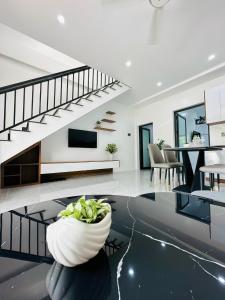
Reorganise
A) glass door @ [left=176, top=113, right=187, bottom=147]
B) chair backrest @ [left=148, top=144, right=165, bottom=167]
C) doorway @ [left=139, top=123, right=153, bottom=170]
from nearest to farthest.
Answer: chair backrest @ [left=148, top=144, right=165, bottom=167], glass door @ [left=176, top=113, right=187, bottom=147], doorway @ [left=139, top=123, right=153, bottom=170]

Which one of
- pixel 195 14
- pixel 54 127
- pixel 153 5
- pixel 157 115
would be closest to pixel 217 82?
pixel 157 115

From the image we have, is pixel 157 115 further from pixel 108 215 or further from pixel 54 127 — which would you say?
pixel 108 215

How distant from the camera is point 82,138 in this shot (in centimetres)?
566

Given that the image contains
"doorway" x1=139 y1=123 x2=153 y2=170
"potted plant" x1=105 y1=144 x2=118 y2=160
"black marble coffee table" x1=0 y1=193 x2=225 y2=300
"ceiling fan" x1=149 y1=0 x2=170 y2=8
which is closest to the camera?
"black marble coffee table" x1=0 y1=193 x2=225 y2=300

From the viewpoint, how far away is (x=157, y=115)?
6.51m

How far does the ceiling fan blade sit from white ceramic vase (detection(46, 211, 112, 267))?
10.7ft

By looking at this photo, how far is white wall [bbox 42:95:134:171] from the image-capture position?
5061 mm

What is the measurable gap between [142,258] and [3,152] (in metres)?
2.86

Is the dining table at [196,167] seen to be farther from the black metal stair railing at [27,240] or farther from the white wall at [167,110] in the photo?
the black metal stair railing at [27,240]

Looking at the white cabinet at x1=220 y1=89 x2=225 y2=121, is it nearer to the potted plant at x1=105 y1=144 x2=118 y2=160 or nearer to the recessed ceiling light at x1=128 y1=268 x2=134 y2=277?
the potted plant at x1=105 y1=144 x2=118 y2=160

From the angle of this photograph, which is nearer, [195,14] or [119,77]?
[195,14]

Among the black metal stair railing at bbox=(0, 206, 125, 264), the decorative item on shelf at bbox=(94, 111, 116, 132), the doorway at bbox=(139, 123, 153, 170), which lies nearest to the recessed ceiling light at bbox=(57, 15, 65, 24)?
the black metal stair railing at bbox=(0, 206, 125, 264)

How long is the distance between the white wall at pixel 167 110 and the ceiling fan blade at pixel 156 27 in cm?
276

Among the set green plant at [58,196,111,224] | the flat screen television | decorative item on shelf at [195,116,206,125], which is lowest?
green plant at [58,196,111,224]
